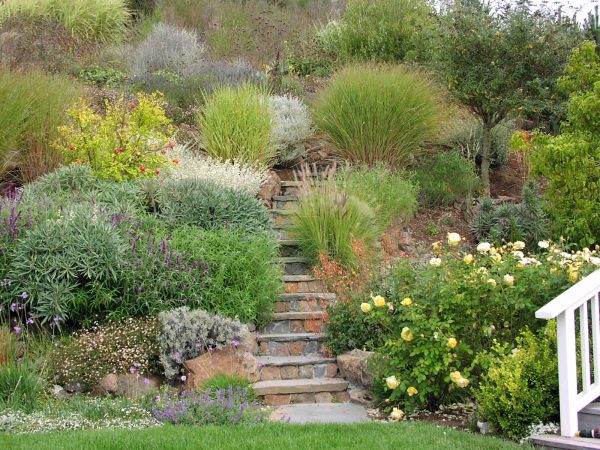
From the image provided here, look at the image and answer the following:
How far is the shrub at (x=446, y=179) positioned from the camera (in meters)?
11.4

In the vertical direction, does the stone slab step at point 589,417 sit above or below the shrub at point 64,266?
below

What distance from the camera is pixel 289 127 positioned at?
12.1 meters

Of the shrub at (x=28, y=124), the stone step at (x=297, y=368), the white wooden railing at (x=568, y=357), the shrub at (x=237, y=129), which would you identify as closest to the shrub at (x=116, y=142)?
the shrub at (x=28, y=124)

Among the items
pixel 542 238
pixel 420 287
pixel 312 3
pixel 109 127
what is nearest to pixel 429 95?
pixel 542 238

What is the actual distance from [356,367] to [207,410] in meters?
1.79

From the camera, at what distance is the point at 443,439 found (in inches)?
208

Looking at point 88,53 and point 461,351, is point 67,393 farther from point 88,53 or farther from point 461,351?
point 88,53

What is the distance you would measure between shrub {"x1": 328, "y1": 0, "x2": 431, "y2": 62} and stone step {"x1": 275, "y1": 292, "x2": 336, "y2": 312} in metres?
7.33

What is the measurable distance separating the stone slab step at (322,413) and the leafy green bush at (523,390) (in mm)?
1132

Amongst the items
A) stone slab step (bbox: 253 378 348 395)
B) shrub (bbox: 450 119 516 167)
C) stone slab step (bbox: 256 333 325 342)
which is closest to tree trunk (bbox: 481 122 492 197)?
shrub (bbox: 450 119 516 167)

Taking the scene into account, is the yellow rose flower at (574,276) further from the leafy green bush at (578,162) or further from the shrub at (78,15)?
the shrub at (78,15)

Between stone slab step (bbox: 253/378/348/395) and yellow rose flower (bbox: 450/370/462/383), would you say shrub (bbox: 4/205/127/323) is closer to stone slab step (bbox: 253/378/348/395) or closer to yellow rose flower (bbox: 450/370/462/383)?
stone slab step (bbox: 253/378/348/395)

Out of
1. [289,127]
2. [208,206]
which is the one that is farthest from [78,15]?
[208,206]

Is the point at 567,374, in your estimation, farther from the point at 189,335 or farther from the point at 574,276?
the point at 189,335
